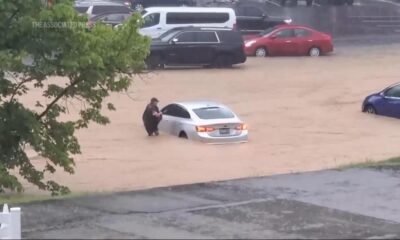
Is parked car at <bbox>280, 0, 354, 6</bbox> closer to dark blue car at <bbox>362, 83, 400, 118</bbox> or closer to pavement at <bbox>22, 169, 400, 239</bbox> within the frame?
dark blue car at <bbox>362, 83, 400, 118</bbox>

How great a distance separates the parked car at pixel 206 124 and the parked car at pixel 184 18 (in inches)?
639

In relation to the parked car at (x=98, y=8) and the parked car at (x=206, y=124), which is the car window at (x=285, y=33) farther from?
the parked car at (x=206, y=124)

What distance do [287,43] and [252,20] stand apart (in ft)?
19.3

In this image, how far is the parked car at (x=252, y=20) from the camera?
5728 cm

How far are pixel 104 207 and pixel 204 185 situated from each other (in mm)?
2335

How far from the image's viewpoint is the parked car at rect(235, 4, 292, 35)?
57281 millimetres

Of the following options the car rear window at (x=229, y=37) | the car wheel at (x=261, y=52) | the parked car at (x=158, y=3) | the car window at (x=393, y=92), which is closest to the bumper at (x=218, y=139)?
the car window at (x=393, y=92)

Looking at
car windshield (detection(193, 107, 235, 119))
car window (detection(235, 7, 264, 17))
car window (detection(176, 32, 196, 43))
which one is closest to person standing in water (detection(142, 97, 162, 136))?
car windshield (detection(193, 107, 235, 119))

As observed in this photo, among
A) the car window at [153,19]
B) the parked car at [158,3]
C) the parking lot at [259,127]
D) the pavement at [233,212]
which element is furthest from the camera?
the parked car at [158,3]

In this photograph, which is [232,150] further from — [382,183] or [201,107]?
[382,183]

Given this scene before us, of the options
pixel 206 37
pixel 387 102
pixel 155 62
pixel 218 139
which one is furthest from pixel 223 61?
pixel 218 139

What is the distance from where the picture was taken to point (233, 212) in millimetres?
11883

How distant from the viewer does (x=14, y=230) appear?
9328mm

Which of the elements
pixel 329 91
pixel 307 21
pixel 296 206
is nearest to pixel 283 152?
pixel 329 91
